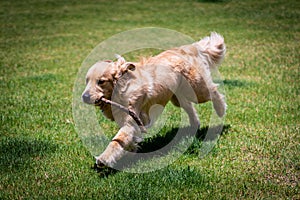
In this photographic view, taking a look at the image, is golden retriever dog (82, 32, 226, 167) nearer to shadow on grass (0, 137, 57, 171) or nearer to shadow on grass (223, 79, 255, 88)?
shadow on grass (0, 137, 57, 171)

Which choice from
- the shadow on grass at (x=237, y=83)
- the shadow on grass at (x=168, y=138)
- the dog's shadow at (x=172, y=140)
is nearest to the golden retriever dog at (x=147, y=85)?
the dog's shadow at (x=172, y=140)

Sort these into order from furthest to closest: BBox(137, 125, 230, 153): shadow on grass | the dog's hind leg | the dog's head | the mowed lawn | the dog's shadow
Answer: the dog's hind leg, BBox(137, 125, 230, 153): shadow on grass, the dog's shadow, the dog's head, the mowed lawn

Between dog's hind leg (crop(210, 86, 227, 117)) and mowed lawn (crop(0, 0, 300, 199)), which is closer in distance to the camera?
mowed lawn (crop(0, 0, 300, 199))

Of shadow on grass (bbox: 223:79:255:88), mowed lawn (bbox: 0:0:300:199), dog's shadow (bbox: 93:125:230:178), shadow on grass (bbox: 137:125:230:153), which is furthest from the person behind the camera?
shadow on grass (bbox: 223:79:255:88)

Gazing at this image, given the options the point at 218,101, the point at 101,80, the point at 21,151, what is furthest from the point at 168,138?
the point at 21,151

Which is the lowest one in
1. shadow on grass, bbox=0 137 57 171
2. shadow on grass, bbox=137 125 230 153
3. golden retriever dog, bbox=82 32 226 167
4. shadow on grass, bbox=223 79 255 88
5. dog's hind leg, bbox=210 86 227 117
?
shadow on grass, bbox=223 79 255 88

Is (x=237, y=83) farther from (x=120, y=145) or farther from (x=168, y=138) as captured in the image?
(x=120, y=145)

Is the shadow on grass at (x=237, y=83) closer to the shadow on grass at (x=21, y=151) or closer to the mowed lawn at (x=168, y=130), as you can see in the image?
the mowed lawn at (x=168, y=130)

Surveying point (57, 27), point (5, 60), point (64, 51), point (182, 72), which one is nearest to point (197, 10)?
point (57, 27)

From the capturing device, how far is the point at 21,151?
438 centimetres

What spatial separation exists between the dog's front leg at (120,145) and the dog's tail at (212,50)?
1.72m

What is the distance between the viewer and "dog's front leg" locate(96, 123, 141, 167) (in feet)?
12.3

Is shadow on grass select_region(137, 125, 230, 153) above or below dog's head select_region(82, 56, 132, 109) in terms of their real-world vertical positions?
below

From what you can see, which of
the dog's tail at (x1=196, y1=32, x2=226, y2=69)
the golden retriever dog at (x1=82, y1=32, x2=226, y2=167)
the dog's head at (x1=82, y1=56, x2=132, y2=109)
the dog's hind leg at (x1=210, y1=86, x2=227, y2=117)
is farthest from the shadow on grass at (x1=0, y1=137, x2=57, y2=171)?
the dog's tail at (x1=196, y1=32, x2=226, y2=69)
